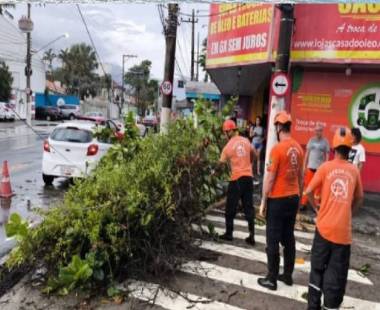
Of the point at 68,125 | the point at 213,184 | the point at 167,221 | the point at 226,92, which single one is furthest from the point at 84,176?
the point at 226,92

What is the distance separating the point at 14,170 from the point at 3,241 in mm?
7054

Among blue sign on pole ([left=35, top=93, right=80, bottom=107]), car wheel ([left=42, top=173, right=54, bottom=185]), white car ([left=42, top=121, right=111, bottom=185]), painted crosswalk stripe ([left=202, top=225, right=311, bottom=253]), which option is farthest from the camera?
blue sign on pole ([left=35, top=93, right=80, bottom=107])

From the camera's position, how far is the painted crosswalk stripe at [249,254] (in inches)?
223

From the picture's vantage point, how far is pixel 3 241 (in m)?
6.98

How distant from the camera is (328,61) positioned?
11.1 meters

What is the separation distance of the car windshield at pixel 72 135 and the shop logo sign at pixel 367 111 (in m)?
6.64

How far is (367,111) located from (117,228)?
346 inches

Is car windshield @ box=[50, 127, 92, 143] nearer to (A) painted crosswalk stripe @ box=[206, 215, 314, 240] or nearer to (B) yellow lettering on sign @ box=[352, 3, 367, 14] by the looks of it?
(A) painted crosswalk stripe @ box=[206, 215, 314, 240]

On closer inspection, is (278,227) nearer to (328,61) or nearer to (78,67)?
(328,61)

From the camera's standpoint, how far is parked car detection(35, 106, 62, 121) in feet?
165

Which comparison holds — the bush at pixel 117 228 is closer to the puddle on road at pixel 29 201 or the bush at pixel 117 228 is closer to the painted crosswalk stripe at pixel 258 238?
the painted crosswalk stripe at pixel 258 238

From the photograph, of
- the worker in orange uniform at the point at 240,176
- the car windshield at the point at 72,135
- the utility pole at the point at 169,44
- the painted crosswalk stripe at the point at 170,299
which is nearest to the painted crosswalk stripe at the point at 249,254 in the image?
the worker in orange uniform at the point at 240,176

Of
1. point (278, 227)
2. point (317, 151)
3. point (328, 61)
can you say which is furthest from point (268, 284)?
point (328, 61)

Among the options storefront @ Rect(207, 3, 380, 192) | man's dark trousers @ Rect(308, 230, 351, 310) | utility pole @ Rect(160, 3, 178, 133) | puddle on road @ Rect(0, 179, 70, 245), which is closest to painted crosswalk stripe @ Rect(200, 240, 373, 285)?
man's dark trousers @ Rect(308, 230, 351, 310)
